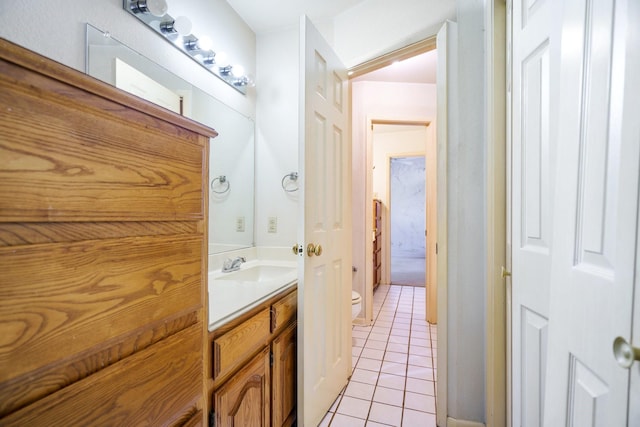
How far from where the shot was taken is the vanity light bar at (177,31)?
1300 mm

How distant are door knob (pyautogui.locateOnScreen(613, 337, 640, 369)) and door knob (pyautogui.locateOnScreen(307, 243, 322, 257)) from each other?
3.47 feet

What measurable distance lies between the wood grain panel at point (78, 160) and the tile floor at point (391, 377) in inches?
63.6

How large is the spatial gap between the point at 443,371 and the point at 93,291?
5.48ft

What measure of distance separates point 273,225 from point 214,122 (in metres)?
0.80

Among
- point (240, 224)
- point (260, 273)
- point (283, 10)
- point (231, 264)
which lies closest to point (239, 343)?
point (231, 264)

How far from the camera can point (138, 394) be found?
2.02 feet

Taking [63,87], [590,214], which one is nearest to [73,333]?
[63,87]

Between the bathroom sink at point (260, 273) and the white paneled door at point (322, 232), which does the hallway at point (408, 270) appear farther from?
the bathroom sink at point (260, 273)

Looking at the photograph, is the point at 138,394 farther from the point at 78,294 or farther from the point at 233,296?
the point at 233,296

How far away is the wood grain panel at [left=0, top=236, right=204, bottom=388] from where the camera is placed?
434 mm

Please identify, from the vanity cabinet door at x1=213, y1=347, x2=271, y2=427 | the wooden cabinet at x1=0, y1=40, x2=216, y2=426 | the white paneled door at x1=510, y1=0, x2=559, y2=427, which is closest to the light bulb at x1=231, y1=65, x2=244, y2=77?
the wooden cabinet at x1=0, y1=40, x2=216, y2=426

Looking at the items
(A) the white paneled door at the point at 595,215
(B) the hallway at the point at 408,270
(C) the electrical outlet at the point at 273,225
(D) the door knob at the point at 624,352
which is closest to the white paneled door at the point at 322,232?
(C) the electrical outlet at the point at 273,225

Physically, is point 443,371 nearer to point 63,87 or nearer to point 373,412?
point 373,412

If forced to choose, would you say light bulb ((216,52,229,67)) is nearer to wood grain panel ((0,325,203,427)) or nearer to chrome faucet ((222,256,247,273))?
chrome faucet ((222,256,247,273))
